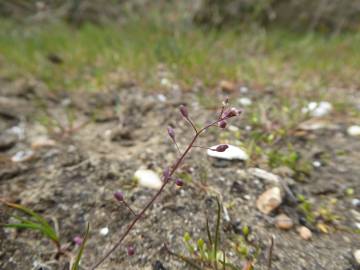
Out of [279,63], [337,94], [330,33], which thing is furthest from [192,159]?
[330,33]

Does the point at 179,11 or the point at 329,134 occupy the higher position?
the point at 179,11

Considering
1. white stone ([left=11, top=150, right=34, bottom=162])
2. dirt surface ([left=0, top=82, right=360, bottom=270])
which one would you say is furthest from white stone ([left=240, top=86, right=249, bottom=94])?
white stone ([left=11, top=150, right=34, bottom=162])

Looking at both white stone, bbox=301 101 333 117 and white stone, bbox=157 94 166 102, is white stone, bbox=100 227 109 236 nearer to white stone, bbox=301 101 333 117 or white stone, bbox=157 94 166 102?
white stone, bbox=157 94 166 102

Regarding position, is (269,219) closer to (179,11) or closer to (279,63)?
(279,63)

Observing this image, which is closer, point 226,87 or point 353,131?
point 353,131

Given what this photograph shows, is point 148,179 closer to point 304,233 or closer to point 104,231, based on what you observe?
point 104,231

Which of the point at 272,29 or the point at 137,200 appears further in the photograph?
the point at 272,29

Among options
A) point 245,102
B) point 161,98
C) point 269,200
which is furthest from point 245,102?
point 269,200
